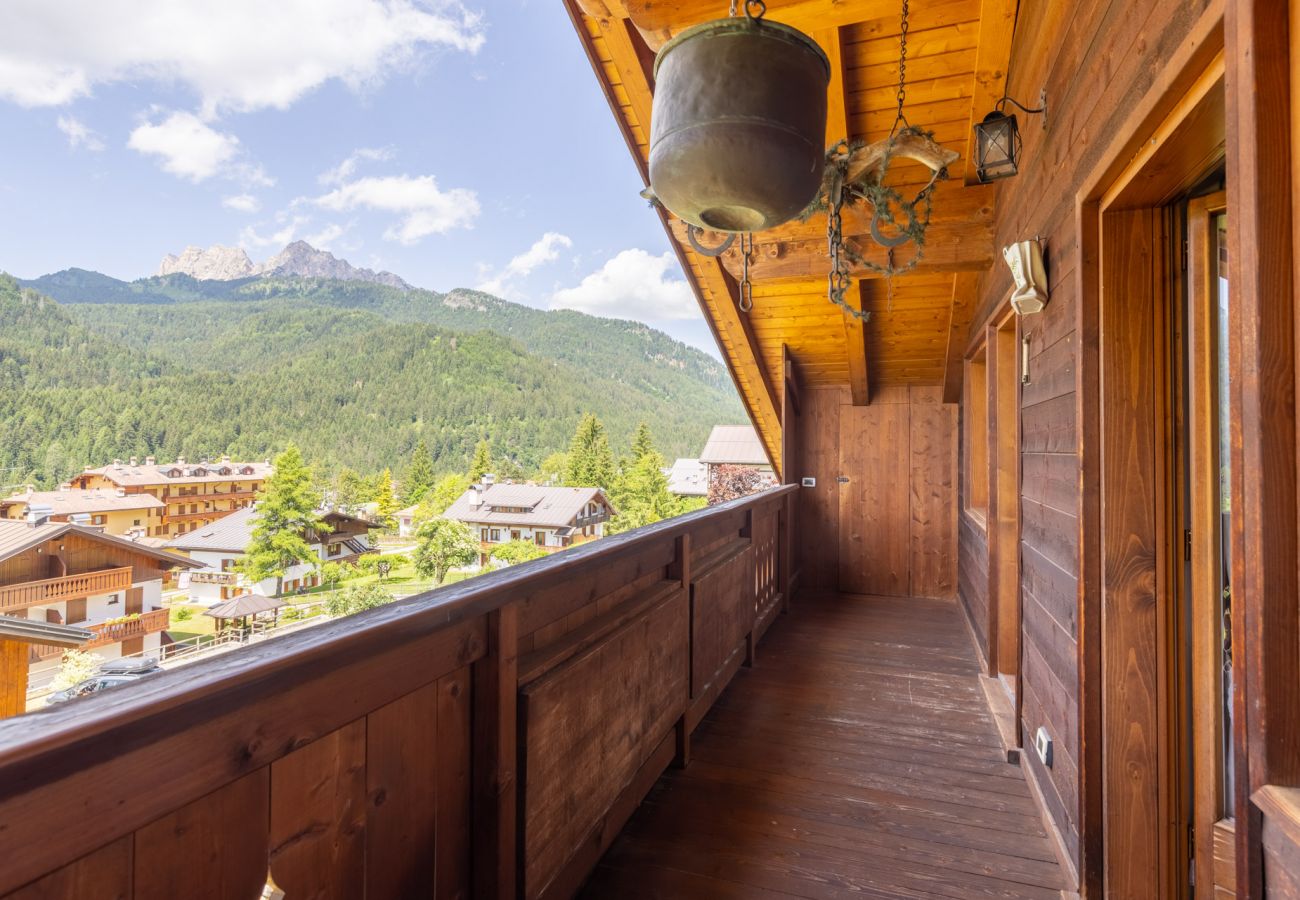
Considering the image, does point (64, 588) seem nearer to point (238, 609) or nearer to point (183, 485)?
point (238, 609)

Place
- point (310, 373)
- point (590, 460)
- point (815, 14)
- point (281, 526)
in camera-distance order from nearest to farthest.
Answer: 1. point (815, 14)
2. point (281, 526)
3. point (310, 373)
4. point (590, 460)

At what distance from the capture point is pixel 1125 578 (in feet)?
5.04

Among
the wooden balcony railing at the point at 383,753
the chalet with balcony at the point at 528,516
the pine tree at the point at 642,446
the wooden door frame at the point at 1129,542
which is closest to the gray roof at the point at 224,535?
the chalet with balcony at the point at 528,516

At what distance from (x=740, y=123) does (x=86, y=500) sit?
1361 cm

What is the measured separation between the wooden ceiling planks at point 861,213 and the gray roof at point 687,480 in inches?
1089

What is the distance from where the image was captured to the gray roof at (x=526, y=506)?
24172mm

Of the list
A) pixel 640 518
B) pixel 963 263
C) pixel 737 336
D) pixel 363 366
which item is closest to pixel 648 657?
pixel 963 263

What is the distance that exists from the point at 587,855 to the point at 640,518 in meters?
28.7

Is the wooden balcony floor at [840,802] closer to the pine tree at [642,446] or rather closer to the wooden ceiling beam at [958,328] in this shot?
the wooden ceiling beam at [958,328]

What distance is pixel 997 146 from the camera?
2238mm

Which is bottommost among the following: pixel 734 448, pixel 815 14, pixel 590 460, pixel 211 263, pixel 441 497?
pixel 441 497

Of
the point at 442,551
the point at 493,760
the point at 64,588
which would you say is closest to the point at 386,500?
the point at 442,551

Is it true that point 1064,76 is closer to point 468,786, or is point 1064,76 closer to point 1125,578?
point 1125,578

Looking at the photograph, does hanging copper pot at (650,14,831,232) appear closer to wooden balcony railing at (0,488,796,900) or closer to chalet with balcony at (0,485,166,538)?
wooden balcony railing at (0,488,796,900)
